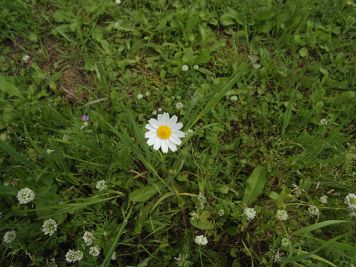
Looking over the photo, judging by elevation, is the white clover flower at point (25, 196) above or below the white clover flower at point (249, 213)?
above

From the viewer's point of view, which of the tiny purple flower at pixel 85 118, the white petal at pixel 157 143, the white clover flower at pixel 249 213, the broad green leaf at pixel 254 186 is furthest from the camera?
the tiny purple flower at pixel 85 118

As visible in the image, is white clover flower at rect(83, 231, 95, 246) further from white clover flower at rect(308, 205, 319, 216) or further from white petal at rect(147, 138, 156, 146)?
white clover flower at rect(308, 205, 319, 216)

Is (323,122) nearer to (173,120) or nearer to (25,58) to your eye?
(173,120)

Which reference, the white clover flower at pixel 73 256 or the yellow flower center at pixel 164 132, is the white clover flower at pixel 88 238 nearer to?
the white clover flower at pixel 73 256

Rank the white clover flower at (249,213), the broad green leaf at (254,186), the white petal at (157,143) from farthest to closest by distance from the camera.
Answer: the broad green leaf at (254,186) → the white clover flower at (249,213) → the white petal at (157,143)

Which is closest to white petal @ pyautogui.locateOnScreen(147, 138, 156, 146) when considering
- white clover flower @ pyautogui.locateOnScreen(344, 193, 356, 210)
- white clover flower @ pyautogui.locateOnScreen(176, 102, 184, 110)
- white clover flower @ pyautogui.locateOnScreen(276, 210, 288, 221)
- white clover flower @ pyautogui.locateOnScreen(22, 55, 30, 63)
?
white clover flower @ pyautogui.locateOnScreen(176, 102, 184, 110)

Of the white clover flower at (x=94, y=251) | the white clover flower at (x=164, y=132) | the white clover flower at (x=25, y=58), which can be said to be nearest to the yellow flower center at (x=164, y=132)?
the white clover flower at (x=164, y=132)

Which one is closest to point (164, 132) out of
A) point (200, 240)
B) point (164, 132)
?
point (164, 132)
